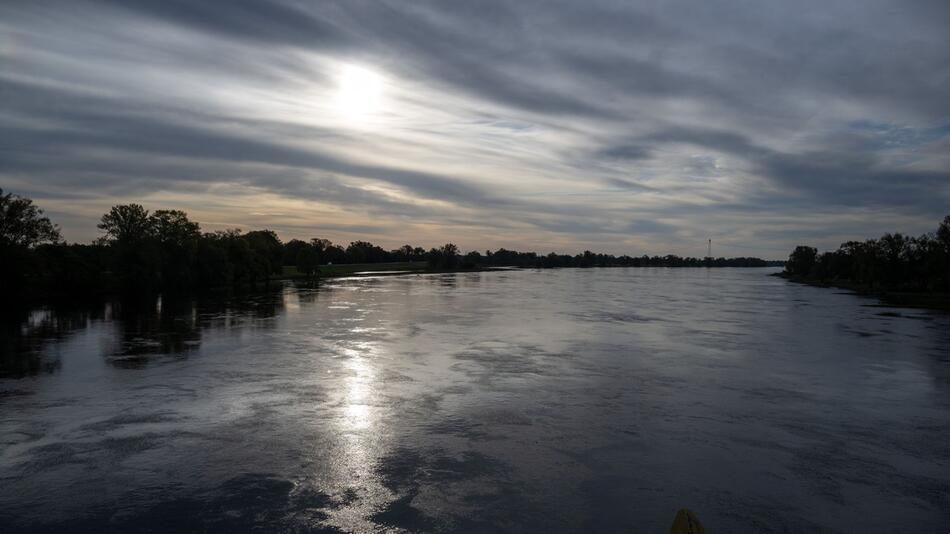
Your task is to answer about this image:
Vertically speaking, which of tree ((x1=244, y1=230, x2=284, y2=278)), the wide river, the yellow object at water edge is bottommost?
the wide river

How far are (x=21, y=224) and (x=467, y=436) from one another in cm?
6938

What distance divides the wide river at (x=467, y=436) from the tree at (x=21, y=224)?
4195cm

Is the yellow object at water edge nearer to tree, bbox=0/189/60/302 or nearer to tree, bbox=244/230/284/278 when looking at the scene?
tree, bbox=0/189/60/302

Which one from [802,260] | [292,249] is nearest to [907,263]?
[802,260]

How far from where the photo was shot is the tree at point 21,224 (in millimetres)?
59759

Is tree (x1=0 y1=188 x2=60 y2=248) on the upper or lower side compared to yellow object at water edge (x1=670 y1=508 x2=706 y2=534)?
upper

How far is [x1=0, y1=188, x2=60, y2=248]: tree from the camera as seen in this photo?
196 ft

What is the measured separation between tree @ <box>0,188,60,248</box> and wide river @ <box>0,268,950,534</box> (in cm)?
4195

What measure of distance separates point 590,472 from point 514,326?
25073 millimetres

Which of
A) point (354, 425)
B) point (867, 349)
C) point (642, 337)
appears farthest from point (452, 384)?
point (867, 349)

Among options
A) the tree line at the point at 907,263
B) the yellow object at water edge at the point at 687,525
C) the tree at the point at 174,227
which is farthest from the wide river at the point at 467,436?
the tree at the point at 174,227

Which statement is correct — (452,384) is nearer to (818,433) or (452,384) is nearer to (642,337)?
(818,433)

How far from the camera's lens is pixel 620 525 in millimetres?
9203

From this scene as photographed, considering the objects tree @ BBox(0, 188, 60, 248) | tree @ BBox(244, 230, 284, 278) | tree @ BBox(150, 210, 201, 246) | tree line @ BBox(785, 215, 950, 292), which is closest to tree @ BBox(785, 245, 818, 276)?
tree line @ BBox(785, 215, 950, 292)
